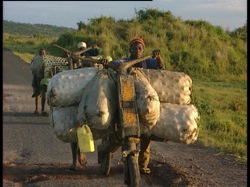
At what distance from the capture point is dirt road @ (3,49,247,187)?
6441 mm

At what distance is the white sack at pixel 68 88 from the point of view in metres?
5.85

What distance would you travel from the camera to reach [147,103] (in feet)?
17.6

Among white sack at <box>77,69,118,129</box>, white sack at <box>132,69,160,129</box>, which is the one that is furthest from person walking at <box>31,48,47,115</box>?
white sack at <box>132,69,160,129</box>

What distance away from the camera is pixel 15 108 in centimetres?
1270

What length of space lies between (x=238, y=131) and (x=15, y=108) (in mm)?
5678

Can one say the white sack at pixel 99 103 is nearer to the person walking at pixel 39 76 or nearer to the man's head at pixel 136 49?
the man's head at pixel 136 49

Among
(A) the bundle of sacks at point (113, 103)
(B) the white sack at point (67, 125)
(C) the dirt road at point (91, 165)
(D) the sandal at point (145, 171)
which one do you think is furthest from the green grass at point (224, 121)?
(B) the white sack at point (67, 125)

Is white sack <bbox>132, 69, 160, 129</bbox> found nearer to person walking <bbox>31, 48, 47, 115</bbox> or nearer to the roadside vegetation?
person walking <bbox>31, 48, 47, 115</bbox>

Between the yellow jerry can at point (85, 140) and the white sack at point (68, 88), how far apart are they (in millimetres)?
658

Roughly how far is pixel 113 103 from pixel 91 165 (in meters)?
2.05

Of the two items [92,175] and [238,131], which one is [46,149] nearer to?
[92,175]

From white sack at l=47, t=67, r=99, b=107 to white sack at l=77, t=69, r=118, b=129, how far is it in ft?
0.45

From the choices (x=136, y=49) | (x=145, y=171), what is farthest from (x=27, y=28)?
(x=145, y=171)

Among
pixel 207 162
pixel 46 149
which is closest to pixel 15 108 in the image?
pixel 46 149
